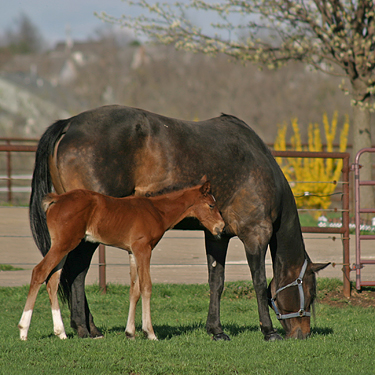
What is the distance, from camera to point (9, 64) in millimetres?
66375

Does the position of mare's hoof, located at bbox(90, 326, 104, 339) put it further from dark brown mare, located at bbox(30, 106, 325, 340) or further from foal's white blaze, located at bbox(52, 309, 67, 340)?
foal's white blaze, located at bbox(52, 309, 67, 340)

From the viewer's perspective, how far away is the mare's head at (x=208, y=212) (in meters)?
4.45

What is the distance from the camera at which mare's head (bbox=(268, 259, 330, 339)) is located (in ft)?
17.0

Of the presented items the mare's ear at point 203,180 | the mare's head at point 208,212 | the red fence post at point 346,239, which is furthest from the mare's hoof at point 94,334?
the red fence post at point 346,239

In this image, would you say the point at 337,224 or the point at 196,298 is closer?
the point at 196,298

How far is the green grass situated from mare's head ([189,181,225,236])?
38.0 inches

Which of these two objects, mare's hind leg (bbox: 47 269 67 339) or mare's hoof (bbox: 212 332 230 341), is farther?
mare's hoof (bbox: 212 332 230 341)

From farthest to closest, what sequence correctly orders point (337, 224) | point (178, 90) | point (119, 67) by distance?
point (119, 67), point (178, 90), point (337, 224)

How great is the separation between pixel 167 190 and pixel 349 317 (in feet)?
10.0

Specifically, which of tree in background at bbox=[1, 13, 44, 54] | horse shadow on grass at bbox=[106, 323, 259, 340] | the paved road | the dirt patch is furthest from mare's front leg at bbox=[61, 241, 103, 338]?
tree in background at bbox=[1, 13, 44, 54]

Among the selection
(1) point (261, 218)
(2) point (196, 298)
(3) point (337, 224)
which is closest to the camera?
(1) point (261, 218)

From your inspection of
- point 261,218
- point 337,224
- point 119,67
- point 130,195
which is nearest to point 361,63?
point 337,224

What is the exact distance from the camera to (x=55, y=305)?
4258 mm

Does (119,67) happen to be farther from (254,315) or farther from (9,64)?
(254,315)
